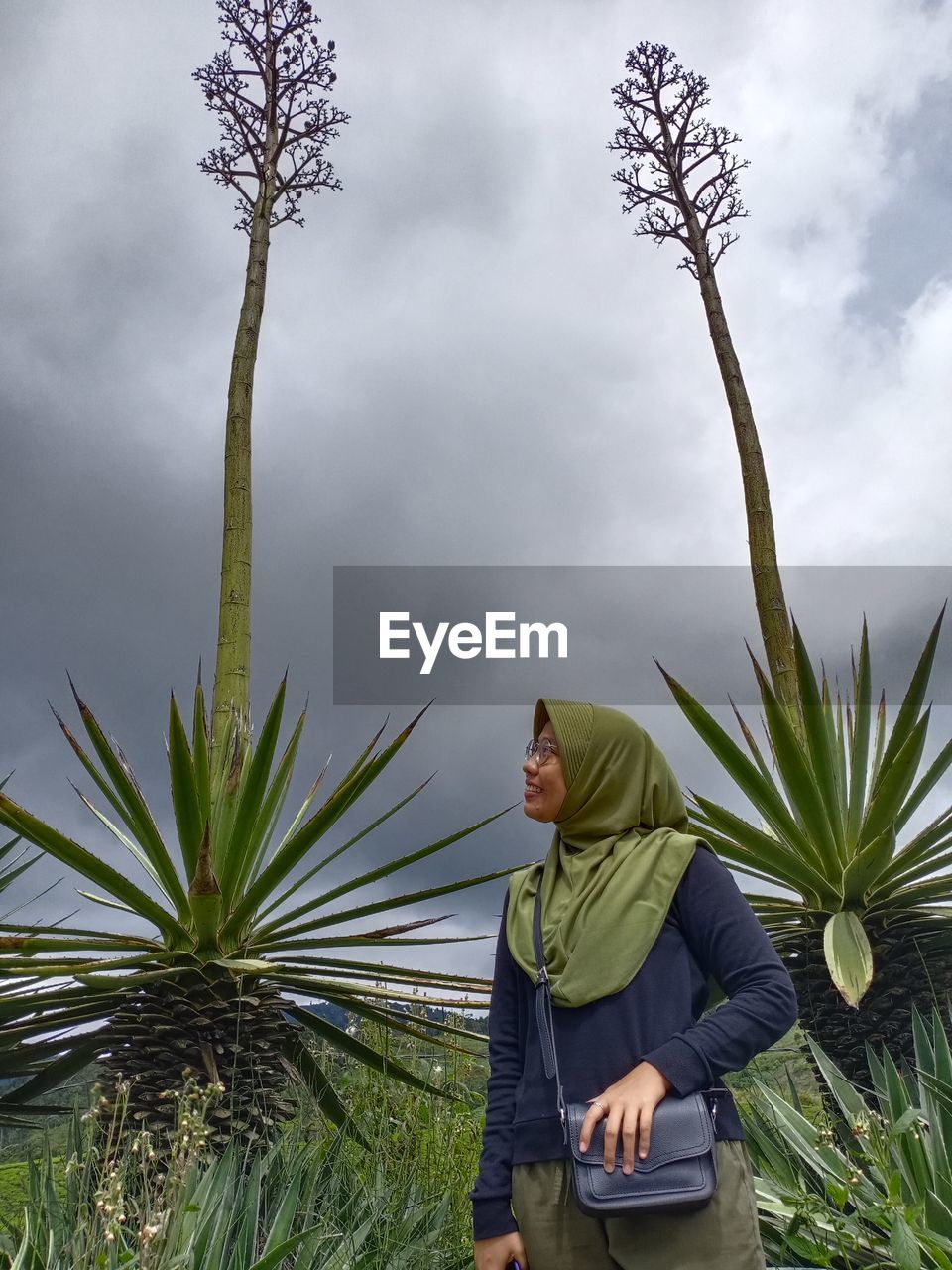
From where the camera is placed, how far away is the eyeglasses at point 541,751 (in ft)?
8.04

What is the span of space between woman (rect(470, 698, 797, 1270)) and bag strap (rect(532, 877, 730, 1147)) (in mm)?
18

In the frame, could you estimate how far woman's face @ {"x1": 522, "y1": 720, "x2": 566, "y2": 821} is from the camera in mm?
2424

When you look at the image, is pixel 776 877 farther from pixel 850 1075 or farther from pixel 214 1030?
pixel 214 1030

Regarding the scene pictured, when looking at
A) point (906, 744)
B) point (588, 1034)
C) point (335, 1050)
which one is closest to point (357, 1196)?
point (335, 1050)

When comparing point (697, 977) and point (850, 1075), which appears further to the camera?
point (850, 1075)

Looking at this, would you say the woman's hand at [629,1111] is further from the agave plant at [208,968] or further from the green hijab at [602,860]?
the agave plant at [208,968]

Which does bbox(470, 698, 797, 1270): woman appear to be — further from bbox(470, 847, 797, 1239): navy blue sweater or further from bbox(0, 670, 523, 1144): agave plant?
bbox(0, 670, 523, 1144): agave plant

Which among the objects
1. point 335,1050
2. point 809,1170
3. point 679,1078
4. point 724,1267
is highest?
point 679,1078

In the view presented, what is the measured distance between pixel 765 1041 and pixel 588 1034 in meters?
0.33

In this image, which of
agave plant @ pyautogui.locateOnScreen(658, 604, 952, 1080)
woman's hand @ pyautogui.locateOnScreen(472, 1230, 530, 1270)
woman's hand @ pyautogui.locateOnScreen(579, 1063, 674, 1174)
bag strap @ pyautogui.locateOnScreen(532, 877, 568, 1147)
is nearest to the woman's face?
bag strap @ pyautogui.locateOnScreen(532, 877, 568, 1147)

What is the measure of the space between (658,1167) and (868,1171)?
8.24 feet

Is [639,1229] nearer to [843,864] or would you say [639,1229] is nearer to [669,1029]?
[669,1029]

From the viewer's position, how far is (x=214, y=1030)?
4.00 metres

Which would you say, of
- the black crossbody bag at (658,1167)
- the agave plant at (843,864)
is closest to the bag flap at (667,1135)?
the black crossbody bag at (658,1167)
